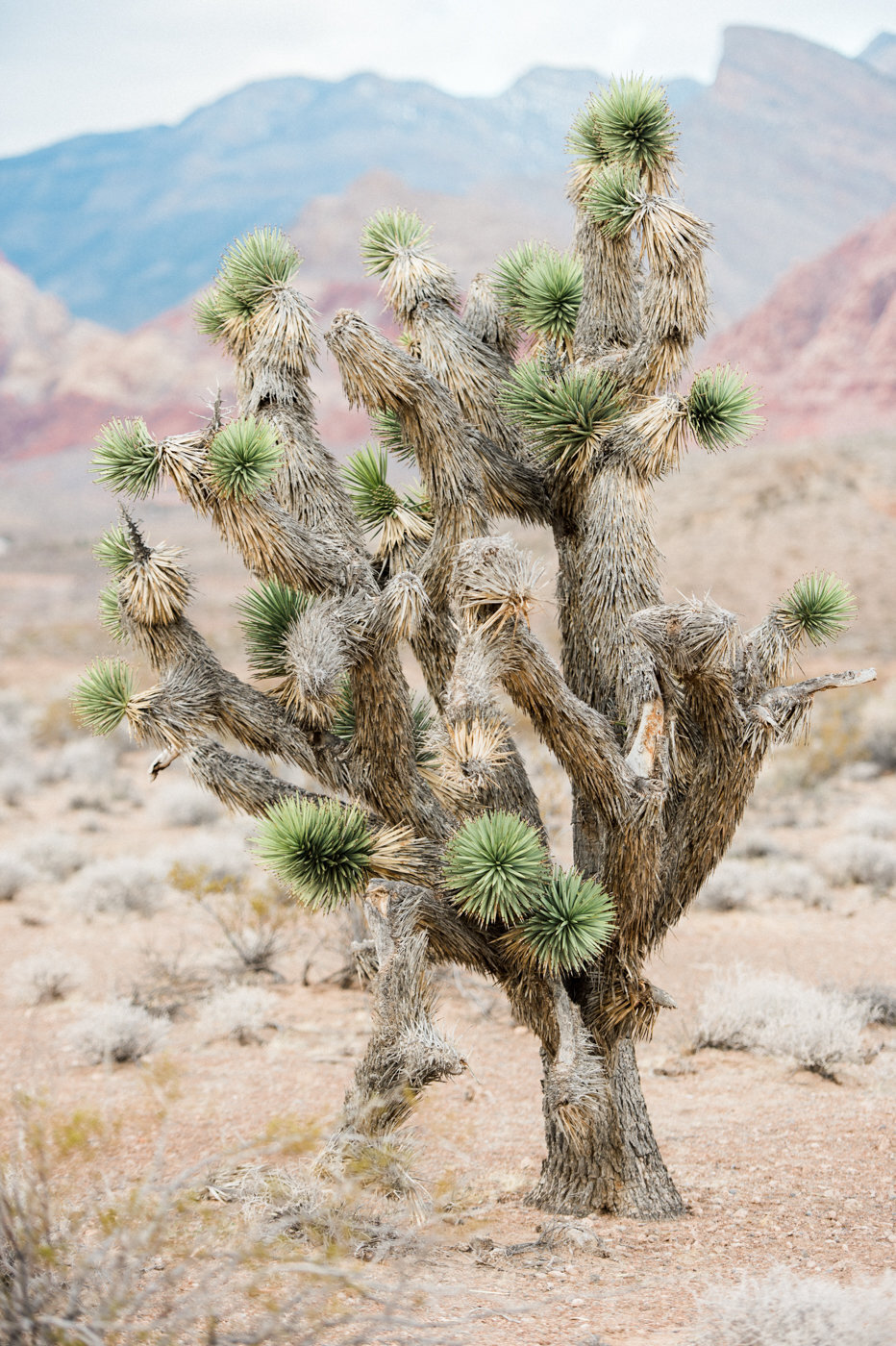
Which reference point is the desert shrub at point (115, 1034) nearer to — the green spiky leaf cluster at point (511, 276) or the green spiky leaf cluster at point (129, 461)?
the green spiky leaf cluster at point (129, 461)

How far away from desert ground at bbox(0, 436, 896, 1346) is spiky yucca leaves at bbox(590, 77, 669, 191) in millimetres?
3900

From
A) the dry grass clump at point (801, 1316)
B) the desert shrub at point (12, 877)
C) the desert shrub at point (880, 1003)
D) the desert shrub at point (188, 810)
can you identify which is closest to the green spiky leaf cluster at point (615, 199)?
the dry grass clump at point (801, 1316)

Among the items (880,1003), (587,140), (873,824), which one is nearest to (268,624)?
(587,140)

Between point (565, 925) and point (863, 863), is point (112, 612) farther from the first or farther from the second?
point (863, 863)

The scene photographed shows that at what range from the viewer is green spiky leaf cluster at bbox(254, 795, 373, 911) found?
4648mm

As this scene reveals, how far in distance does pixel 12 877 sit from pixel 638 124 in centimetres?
966

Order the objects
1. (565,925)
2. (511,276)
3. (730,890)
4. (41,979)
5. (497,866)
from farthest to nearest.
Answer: (730,890), (41,979), (511,276), (565,925), (497,866)

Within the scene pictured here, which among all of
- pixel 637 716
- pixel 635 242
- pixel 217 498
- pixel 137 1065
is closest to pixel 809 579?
pixel 637 716

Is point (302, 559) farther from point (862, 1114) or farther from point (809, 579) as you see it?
point (862, 1114)

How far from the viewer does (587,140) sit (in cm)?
561

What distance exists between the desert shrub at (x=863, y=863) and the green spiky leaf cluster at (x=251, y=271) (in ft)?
30.5

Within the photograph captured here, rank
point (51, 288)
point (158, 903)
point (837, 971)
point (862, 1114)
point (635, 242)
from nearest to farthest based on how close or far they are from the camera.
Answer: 1. point (635, 242)
2. point (862, 1114)
3. point (837, 971)
4. point (158, 903)
5. point (51, 288)

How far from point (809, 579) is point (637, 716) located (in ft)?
3.25

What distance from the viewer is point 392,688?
195 inches
